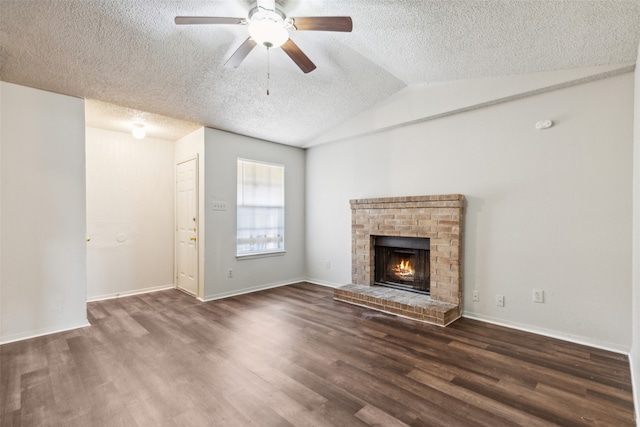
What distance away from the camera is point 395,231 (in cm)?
415

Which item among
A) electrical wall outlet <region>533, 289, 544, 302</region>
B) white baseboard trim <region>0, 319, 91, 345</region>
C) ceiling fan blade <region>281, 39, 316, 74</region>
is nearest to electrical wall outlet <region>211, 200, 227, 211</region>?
white baseboard trim <region>0, 319, 91, 345</region>

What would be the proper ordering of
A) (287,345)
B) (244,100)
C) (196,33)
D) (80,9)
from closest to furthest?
(80,9) → (196,33) → (287,345) → (244,100)

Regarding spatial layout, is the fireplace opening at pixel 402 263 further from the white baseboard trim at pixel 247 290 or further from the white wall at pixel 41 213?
the white wall at pixel 41 213

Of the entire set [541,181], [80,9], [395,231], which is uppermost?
[80,9]

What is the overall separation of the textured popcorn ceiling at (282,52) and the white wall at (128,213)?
33.5 inches

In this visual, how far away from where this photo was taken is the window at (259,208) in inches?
191

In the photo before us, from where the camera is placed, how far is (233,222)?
185 inches

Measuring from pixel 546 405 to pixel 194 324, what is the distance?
10.7 ft

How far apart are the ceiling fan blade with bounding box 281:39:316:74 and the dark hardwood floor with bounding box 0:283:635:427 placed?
8.51 feet

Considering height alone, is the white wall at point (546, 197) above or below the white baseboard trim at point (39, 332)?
above

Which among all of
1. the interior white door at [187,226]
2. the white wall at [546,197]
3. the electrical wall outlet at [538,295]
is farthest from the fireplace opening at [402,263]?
the interior white door at [187,226]

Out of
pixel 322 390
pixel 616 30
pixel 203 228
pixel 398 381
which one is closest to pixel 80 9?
pixel 203 228

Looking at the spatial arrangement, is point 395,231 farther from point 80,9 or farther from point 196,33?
point 80,9

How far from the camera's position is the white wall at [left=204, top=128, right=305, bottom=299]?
Result: 14.5 ft
